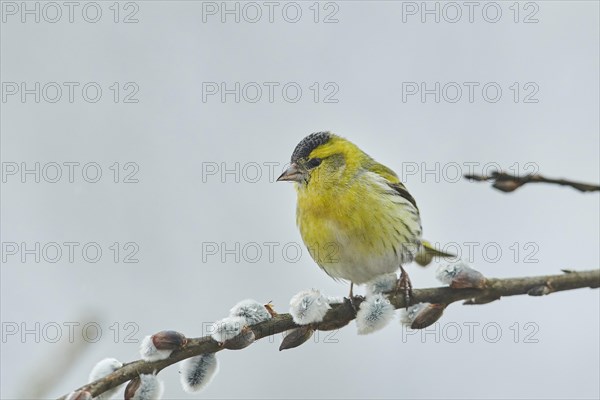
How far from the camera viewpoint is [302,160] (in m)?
5.03

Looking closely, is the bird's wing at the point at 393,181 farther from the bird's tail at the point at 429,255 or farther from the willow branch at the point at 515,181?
the willow branch at the point at 515,181

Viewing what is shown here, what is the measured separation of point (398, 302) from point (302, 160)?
92.6 inches

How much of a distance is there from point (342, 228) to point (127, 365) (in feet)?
8.10

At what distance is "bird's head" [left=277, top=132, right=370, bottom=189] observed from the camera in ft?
16.3

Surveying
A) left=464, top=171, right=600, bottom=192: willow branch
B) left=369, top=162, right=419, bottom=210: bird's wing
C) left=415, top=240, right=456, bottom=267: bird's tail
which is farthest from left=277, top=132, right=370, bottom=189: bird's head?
left=464, top=171, right=600, bottom=192: willow branch

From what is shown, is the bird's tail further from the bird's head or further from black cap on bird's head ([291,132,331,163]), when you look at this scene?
black cap on bird's head ([291,132,331,163])

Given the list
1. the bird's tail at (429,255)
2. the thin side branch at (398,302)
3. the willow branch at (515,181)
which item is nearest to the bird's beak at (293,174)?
the bird's tail at (429,255)

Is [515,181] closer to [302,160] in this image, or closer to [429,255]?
[302,160]

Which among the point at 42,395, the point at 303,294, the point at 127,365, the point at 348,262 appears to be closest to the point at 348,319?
the point at 303,294

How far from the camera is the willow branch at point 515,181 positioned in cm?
162

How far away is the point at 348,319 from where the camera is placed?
2.78m

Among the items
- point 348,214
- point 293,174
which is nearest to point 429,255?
point 348,214

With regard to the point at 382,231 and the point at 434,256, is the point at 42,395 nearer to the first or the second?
the point at 382,231

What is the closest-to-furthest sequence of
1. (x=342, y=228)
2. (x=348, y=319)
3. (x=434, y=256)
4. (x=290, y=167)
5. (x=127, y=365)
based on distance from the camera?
(x=127, y=365)
(x=348, y=319)
(x=342, y=228)
(x=290, y=167)
(x=434, y=256)
